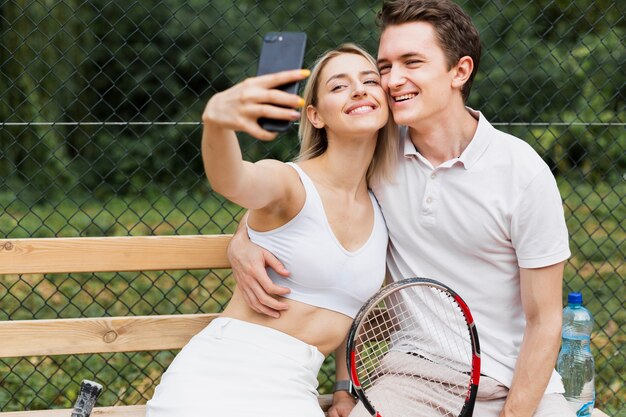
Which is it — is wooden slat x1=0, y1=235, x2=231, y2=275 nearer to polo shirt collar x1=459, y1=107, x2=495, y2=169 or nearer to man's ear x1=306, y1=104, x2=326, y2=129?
man's ear x1=306, y1=104, x2=326, y2=129

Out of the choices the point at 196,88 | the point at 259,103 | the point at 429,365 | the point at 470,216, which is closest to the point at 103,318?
the point at 429,365

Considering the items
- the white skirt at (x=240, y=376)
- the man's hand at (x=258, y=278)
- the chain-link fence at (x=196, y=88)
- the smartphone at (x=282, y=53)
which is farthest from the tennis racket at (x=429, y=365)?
the chain-link fence at (x=196, y=88)

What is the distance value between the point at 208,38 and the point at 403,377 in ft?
16.5

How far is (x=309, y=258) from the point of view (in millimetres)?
2711

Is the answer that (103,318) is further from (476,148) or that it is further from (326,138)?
(476,148)

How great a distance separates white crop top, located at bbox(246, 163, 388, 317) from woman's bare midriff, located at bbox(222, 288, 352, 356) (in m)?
0.02

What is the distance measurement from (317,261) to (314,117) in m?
0.48

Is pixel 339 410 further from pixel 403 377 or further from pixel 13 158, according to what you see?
pixel 13 158

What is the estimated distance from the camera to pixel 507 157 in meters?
2.80

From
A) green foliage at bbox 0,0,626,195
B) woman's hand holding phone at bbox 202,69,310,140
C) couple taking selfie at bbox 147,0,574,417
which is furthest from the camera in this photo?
green foliage at bbox 0,0,626,195

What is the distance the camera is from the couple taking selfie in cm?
Answer: 270

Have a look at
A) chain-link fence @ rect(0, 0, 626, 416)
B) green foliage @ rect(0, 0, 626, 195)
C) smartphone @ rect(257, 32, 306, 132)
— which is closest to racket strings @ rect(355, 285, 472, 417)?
smartphone @ rect(257, 32, 306, 132)

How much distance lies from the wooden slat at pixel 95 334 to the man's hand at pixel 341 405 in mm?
533

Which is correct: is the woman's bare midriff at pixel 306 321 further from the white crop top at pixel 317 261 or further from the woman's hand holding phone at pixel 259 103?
the woman's hand holding phone at pixel 259 103
